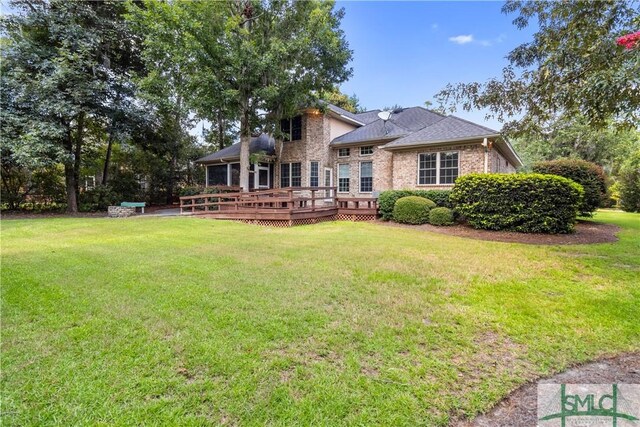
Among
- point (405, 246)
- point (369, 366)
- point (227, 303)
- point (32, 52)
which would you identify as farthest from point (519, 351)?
point (32, 52)

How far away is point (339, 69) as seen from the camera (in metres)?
16.4

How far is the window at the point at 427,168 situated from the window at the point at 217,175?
11.9 metres

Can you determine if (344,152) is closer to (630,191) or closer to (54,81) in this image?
(54,81)

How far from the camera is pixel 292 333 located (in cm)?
310

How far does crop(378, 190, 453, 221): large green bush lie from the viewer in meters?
11.8

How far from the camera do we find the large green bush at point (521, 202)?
8.93 meters

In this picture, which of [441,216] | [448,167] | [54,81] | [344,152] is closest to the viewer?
[441,216]

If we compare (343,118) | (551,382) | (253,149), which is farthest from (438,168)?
(551,382)

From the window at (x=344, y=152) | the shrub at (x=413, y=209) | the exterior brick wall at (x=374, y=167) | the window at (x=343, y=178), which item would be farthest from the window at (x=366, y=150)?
the shrub at (x=413, y=209)

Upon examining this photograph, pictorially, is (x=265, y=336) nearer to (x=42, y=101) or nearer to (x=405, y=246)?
(x=405, y=246)

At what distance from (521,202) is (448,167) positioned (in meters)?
4.45

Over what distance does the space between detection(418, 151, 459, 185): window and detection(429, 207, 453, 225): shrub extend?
289cm

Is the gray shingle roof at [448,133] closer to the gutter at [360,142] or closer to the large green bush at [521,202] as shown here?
the gutter at [360,142]

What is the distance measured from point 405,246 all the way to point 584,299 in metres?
3.61
